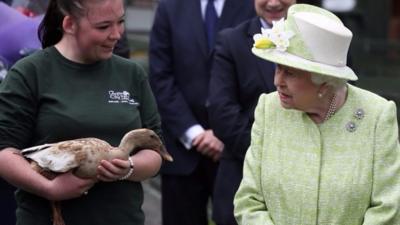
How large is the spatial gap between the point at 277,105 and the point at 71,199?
0.88 meters

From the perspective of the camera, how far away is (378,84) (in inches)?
386

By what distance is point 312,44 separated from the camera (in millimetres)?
3414

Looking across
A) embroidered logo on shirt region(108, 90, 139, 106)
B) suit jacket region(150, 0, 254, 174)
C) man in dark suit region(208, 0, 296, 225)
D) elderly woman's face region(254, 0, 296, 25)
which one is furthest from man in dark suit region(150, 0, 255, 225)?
embroidered logo on shirt region(108, 90, 139, 106)

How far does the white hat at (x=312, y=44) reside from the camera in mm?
3387

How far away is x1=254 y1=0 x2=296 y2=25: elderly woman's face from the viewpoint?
187 inches

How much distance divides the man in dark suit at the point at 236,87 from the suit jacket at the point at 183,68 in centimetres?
48

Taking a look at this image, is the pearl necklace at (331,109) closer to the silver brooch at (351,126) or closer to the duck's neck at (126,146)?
the silver brooch at (351,126)

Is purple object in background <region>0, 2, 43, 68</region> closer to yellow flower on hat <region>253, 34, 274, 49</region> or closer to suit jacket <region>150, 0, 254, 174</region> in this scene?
suit jacket <region>150, 0, 254, 174</region>

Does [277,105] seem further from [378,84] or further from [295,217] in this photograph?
[378,84]

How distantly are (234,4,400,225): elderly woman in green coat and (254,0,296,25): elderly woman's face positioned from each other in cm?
122

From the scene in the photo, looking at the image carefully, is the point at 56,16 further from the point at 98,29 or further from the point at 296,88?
the point at 296,88

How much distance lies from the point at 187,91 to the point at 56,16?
188 cm

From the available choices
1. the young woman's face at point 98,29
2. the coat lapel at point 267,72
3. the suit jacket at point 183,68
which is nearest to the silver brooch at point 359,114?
the young woman's face at point 98,29

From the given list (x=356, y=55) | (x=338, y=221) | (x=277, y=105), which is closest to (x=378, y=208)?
(x=338, y=221)
